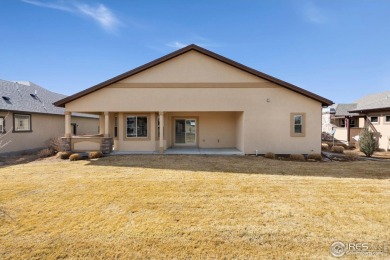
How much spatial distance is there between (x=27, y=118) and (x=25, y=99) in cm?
238

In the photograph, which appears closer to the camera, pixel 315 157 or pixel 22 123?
pixel 315 157

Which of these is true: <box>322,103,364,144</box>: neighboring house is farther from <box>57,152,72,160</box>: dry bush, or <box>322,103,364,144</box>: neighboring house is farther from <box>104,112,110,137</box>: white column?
<box>57,152,72,160</box>: dry bush

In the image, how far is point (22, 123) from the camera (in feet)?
55.0

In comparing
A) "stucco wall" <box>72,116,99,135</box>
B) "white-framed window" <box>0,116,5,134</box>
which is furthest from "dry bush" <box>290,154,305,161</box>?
"stucco wall" <box>72,116,99,135</box>

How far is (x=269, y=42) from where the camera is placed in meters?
17.8

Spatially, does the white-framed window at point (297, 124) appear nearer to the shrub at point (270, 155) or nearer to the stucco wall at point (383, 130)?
the shrub at point (270, 155)

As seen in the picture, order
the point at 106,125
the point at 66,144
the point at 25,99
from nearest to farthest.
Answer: the point at 66,144, the point at 106,125, the point at 25,99

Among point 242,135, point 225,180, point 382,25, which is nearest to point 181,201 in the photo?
point 225,180

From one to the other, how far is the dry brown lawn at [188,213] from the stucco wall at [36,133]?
8384mm

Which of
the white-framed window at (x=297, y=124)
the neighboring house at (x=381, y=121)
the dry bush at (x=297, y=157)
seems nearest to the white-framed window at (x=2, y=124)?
the dry bush at (x=297, y=157)

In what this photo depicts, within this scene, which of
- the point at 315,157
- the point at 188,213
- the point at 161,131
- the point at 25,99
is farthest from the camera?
the point at 25,99

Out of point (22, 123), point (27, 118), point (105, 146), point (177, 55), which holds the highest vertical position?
point (177, 55)

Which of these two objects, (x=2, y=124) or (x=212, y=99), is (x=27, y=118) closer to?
(x=2, y=124)

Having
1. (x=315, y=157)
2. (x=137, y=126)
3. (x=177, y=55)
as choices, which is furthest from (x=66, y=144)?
(x=315, y=157)
